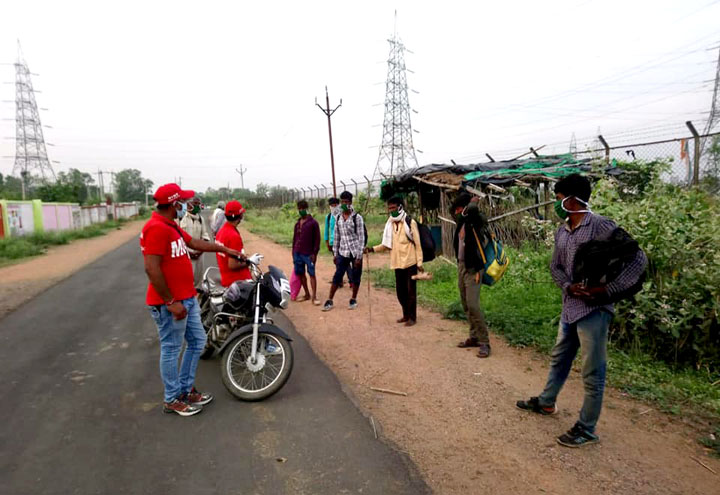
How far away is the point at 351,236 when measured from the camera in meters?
6.85

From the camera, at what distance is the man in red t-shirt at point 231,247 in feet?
14.4

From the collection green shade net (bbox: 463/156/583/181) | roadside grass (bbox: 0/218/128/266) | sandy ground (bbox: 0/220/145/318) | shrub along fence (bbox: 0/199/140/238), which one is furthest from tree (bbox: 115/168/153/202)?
green shade net (bbox: 463/156/583/181)

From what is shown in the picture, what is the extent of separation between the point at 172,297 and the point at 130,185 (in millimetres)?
102008

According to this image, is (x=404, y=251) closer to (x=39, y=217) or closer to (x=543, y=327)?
(x=543, y=327)

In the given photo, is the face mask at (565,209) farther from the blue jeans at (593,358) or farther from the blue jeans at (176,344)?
the blue jeans at (176,344)

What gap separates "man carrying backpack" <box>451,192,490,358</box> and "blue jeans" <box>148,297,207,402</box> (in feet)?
8.74

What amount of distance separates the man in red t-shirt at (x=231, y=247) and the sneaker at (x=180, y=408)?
4.14 feet

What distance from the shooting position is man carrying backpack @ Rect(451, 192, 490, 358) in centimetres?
462

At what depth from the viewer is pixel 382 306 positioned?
22.8 feet

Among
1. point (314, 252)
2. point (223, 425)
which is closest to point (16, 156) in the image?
point (314, 252)

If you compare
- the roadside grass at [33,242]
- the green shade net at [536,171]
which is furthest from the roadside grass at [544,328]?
the roadside grass at [33,242]

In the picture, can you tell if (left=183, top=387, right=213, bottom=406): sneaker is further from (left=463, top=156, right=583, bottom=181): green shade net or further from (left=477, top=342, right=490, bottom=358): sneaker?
(left=463, top=156, right=583, bottom=181): green shade net

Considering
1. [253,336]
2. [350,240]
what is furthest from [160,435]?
[350,240]

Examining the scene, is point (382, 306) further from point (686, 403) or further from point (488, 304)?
point (686, 403)
